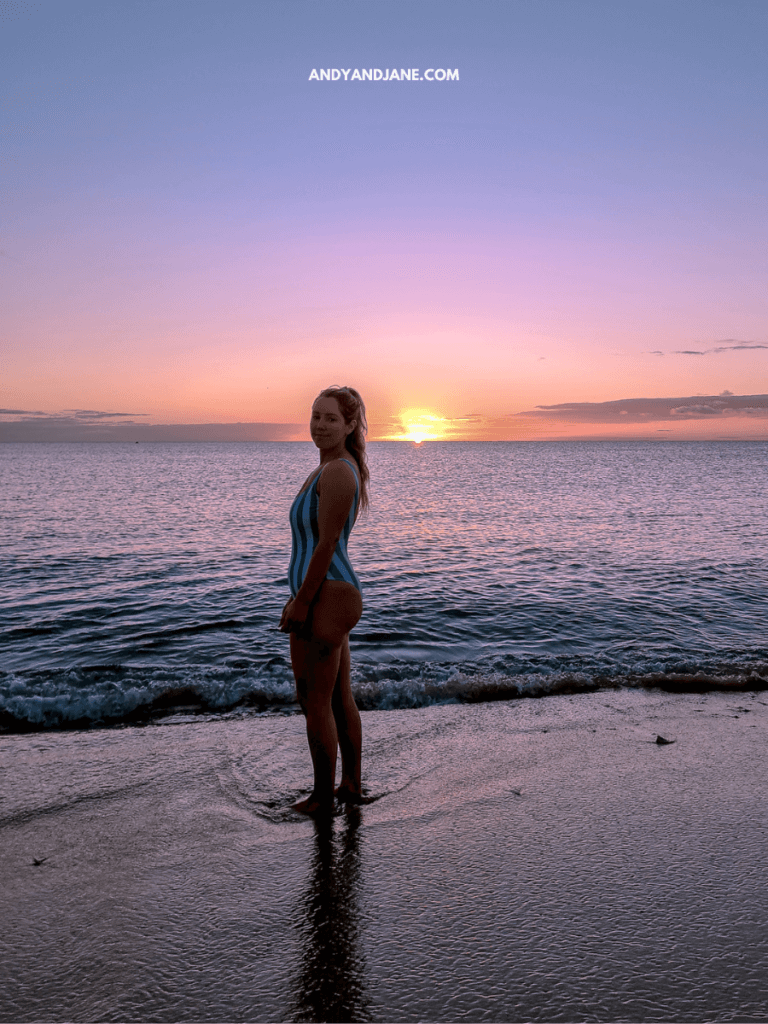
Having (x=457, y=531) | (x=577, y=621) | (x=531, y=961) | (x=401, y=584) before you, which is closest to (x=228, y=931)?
(x=531, y=961)

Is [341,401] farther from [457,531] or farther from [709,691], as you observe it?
[457,531]

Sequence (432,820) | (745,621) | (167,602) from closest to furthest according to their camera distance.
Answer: (432,820) < (745,621) < (167,602)

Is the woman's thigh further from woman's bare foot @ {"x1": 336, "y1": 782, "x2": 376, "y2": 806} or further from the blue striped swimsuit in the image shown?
woman's bare foot @ {"x1": 336, "y1": 782, "x2": 376, "y2": 806}

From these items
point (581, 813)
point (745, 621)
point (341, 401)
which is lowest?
point (745, 621)

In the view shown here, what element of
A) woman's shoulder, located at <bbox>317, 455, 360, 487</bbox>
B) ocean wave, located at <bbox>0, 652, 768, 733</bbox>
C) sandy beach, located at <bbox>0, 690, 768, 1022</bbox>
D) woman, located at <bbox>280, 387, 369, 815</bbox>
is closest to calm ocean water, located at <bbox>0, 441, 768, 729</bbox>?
ocean wave, located at <bbox>0, 652, 768, 733</bbox>

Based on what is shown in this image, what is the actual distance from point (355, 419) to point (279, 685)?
3.96m

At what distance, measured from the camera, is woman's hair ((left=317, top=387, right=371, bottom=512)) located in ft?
12.4

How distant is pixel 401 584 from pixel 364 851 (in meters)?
11.1

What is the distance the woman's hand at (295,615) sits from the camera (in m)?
3.57

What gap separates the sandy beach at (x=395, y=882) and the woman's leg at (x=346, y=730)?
0.22 metres

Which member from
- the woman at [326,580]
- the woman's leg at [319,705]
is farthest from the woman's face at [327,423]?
the woman's leg at [319,705]

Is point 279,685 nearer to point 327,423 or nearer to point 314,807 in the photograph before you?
point 314,807

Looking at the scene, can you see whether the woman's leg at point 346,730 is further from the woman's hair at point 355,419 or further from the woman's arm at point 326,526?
the woman's hair at point 355,419

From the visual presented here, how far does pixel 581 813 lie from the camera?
3844 mm
